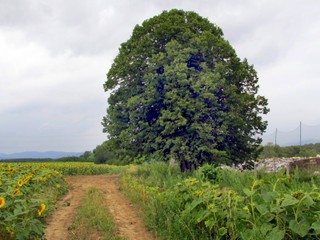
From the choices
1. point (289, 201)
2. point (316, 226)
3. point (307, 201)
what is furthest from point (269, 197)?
point (316, 226)

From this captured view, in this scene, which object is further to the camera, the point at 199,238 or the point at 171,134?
the point at 171,134

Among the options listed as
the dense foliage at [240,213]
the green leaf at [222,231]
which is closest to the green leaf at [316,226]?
the dense foliage at [240,213]

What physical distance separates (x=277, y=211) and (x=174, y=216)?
2359 mm

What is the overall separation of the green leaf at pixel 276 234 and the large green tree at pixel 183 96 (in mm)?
10496

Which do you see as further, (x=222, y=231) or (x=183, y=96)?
(x=183, y=96)

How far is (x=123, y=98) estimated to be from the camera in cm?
1694

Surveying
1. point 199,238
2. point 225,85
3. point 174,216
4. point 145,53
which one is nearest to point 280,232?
point 199,238

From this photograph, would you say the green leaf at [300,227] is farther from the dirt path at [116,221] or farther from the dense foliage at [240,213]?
the dirt path at [116,221]

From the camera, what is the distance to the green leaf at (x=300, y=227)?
3270 millimetres

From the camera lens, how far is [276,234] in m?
3.40

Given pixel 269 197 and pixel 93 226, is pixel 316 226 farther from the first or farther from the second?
pixel 93 226

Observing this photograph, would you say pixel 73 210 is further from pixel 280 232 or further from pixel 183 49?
pixel 183 49

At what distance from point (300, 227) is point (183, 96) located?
39.0 ft

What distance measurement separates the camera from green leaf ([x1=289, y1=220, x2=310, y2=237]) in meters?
3.27
